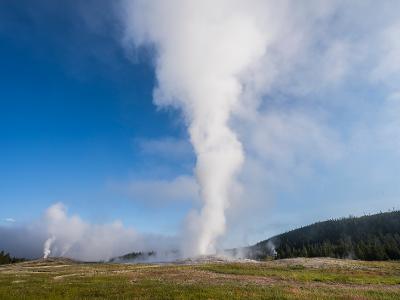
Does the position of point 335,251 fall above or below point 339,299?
above

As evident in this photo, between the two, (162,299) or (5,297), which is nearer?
(162,299)

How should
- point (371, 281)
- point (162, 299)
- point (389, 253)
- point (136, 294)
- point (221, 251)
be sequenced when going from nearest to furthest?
point (162, 299) < point (136, 294) < point (371, 281) < point (389, 253) < point (221, 251)

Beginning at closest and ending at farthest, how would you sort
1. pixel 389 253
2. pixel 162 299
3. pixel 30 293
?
pixel 162 299 < pixel 30 293 < pixel 389 253

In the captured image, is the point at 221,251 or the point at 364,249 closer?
the point at 364,249

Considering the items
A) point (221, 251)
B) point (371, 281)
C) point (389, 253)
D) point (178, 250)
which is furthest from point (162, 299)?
point (178, 250)

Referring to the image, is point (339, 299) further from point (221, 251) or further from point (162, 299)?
point (221, 251)

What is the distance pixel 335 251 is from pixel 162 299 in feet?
580

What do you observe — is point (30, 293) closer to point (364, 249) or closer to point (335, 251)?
point (364, 249)

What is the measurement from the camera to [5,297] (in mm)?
31828

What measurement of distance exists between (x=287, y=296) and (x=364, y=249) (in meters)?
145

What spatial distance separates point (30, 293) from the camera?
34406 millimetres

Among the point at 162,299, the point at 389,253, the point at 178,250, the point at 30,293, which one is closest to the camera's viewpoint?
the point at 162,299

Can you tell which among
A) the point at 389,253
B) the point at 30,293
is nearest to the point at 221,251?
the point at 389,253

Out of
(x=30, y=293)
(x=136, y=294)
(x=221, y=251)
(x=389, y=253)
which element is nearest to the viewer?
(x=136, y=294)
